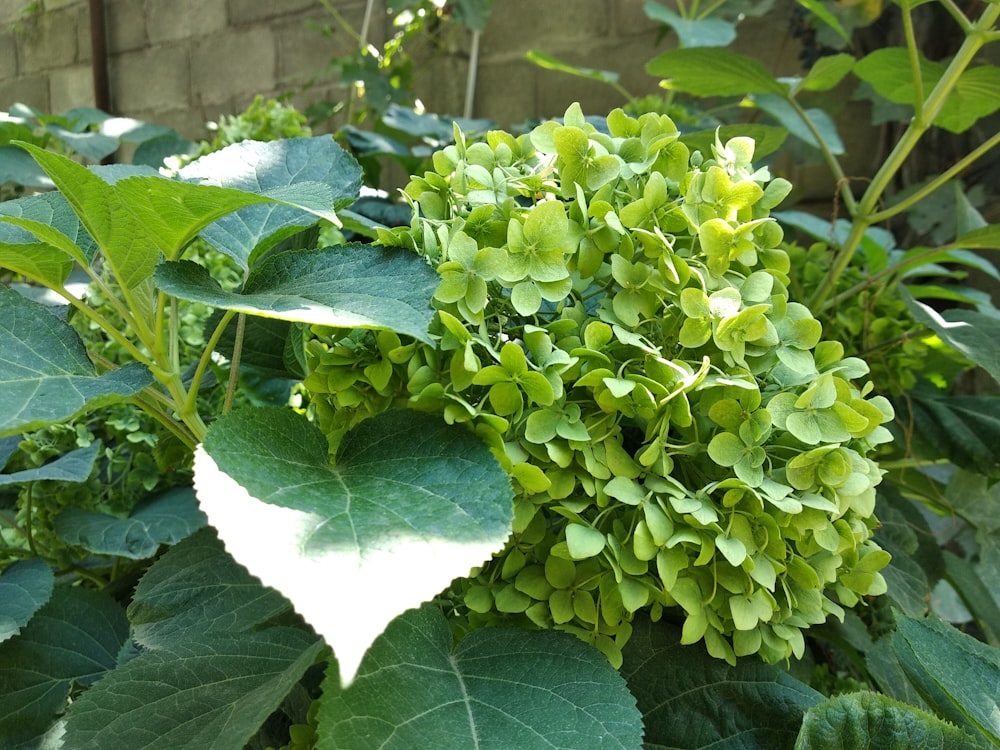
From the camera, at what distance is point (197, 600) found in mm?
500

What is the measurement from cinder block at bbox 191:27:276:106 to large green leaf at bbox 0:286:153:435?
1.94 metres

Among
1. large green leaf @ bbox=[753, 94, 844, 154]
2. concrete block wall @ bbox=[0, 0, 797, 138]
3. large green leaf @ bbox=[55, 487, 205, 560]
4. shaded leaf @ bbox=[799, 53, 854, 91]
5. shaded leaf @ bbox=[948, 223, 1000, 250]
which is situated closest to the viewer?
large green leaf @ bbox=[55, 487, 205, 560]

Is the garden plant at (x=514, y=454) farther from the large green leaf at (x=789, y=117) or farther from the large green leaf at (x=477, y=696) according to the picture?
the large green leaf at (x=789, y=117)

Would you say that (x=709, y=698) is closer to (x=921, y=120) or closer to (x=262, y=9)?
(x=921, y=120)

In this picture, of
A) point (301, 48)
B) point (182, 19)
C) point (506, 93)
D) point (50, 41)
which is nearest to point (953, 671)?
point (506, 93)

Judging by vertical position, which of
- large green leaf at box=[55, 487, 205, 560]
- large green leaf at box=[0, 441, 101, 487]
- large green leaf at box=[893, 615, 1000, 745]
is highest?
large green leaf at box=[893, 615, 1000, 745]

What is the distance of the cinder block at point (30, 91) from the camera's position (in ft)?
9.02

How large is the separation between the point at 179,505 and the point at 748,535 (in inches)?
21.4

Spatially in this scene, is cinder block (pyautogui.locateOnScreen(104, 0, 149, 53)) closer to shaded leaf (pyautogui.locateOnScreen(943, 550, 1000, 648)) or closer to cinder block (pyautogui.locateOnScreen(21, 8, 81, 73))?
cinder block (pyautogui.locateOnScreen(21, 8, 81, 73))

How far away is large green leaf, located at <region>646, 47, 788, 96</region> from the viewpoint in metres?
0.88

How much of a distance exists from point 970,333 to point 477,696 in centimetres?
59

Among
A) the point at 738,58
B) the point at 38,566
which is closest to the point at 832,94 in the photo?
the point at 738,58

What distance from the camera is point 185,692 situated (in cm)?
46

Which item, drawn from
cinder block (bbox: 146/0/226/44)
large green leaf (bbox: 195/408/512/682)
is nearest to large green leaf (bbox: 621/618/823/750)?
large green leaf (bbox: 195/408/512/682)
